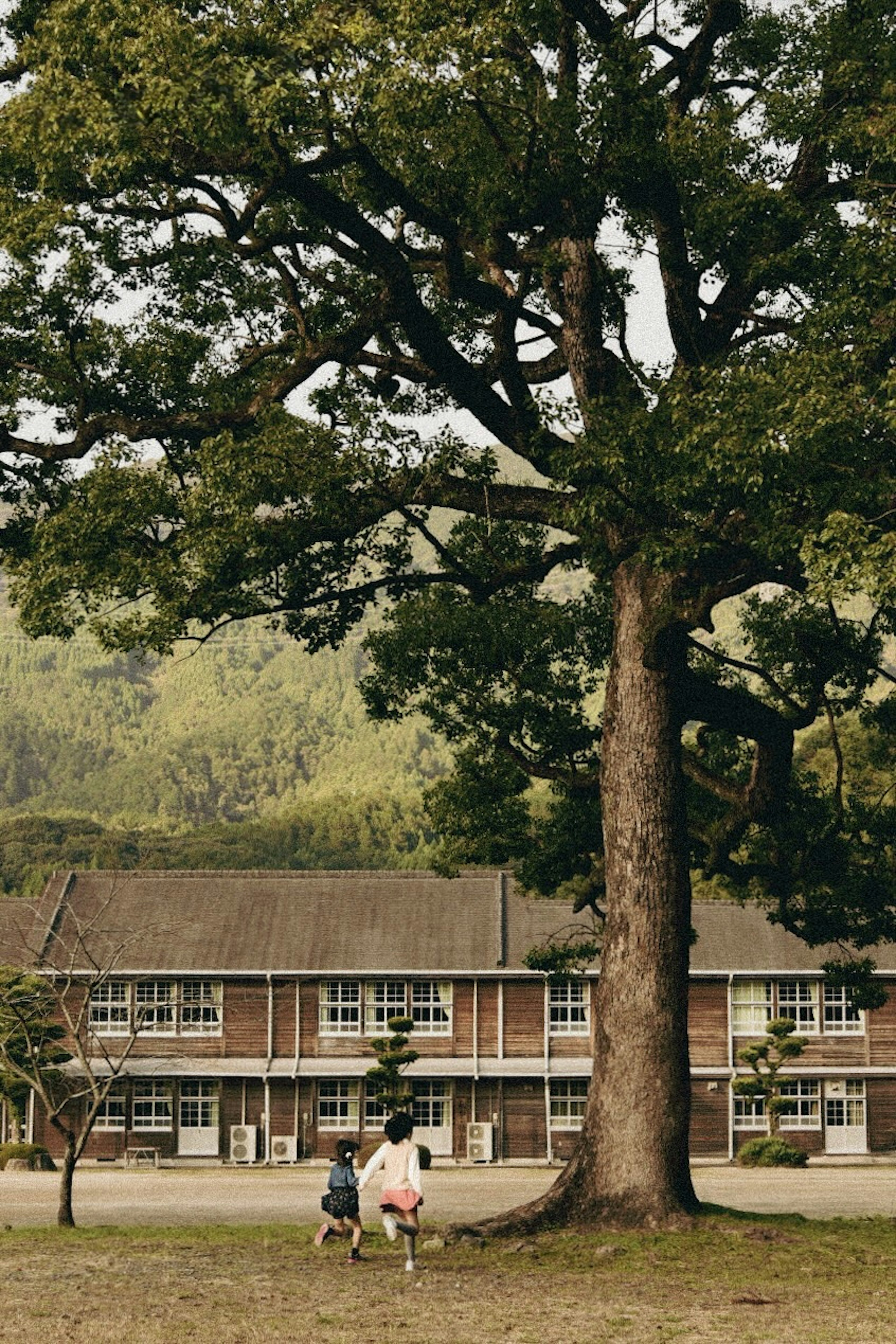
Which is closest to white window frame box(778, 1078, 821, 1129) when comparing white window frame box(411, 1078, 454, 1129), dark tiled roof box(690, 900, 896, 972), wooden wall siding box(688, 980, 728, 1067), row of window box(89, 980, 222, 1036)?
wooden wall siding box(688, 980, 728, 1067)

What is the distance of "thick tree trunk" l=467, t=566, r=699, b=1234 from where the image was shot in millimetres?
16172

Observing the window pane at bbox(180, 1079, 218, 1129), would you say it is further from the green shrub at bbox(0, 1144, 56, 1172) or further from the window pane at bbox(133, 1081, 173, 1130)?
the green shrub at bbox(0, 1144, 56, 1172)

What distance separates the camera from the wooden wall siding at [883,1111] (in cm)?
4628

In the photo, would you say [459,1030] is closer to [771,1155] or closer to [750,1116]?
[750,1116]

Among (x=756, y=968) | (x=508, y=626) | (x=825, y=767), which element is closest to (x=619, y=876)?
(x=508, y=626)

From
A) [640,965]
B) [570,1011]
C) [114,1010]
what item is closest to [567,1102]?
[570,1011]

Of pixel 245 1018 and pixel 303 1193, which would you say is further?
pixel 245 1018

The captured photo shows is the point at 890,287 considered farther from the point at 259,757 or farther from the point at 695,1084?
the point at 259,757

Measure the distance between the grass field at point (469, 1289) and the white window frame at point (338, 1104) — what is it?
29144 mm

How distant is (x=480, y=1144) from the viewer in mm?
43781

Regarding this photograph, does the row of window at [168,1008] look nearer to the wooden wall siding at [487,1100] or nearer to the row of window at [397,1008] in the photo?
the row of window at [397,1008]

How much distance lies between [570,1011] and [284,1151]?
8.69 meters

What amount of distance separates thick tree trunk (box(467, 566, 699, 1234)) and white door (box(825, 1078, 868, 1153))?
31.2 m

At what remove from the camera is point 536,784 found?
429 ft
